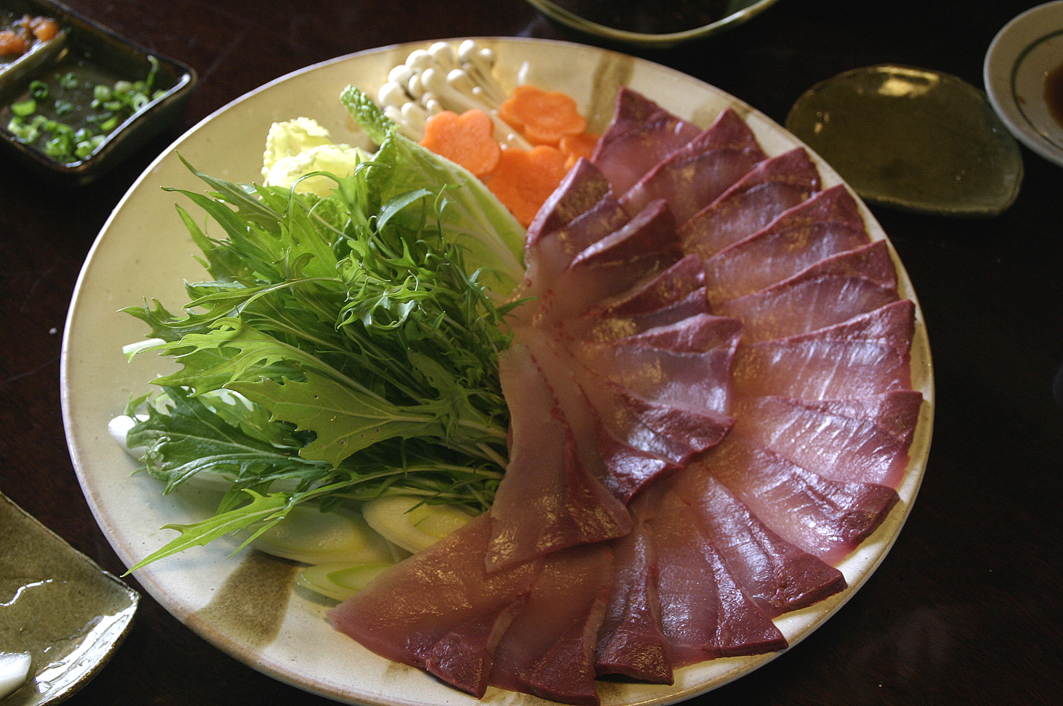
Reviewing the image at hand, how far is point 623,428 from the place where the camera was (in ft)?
6.27

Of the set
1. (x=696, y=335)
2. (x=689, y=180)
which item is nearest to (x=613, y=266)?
(x=696, y=335)

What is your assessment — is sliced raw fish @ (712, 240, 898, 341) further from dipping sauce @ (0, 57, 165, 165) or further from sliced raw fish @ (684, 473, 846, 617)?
dipping sauce @ (0, 57, 165, 165)

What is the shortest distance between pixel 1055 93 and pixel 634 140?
1727mm

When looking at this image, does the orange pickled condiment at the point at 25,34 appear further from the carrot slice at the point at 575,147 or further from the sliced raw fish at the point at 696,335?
the sliced raw fish at the point at 696,335

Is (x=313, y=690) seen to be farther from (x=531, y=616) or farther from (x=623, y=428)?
(x=623, y=428)

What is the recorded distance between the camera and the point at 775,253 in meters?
2.18

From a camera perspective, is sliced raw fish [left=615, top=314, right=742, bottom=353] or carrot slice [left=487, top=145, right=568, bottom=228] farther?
carrot slice [left=487, top=145, right=568, bottom=228]

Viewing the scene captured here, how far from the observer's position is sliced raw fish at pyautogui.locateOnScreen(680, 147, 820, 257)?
2.28 metres

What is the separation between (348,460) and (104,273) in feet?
3.27

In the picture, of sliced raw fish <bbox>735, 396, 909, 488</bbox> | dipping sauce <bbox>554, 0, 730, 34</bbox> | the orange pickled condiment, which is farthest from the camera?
dipping sauce <bbox>554, 0, 730, 34</bbox>

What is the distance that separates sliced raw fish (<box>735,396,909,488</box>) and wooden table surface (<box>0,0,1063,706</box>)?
0.35 metres

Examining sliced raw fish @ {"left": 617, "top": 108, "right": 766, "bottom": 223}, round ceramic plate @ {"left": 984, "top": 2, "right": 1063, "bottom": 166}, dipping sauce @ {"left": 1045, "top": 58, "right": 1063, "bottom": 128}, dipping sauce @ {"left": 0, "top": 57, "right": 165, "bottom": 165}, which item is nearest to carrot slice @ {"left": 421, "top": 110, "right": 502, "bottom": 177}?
sliced raw fish @ {"left": 617, "top": 108, "right": 766, "bottom": 223}

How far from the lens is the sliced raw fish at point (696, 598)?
5.10ft

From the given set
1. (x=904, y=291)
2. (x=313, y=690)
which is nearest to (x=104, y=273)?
(x=313, y=690)
